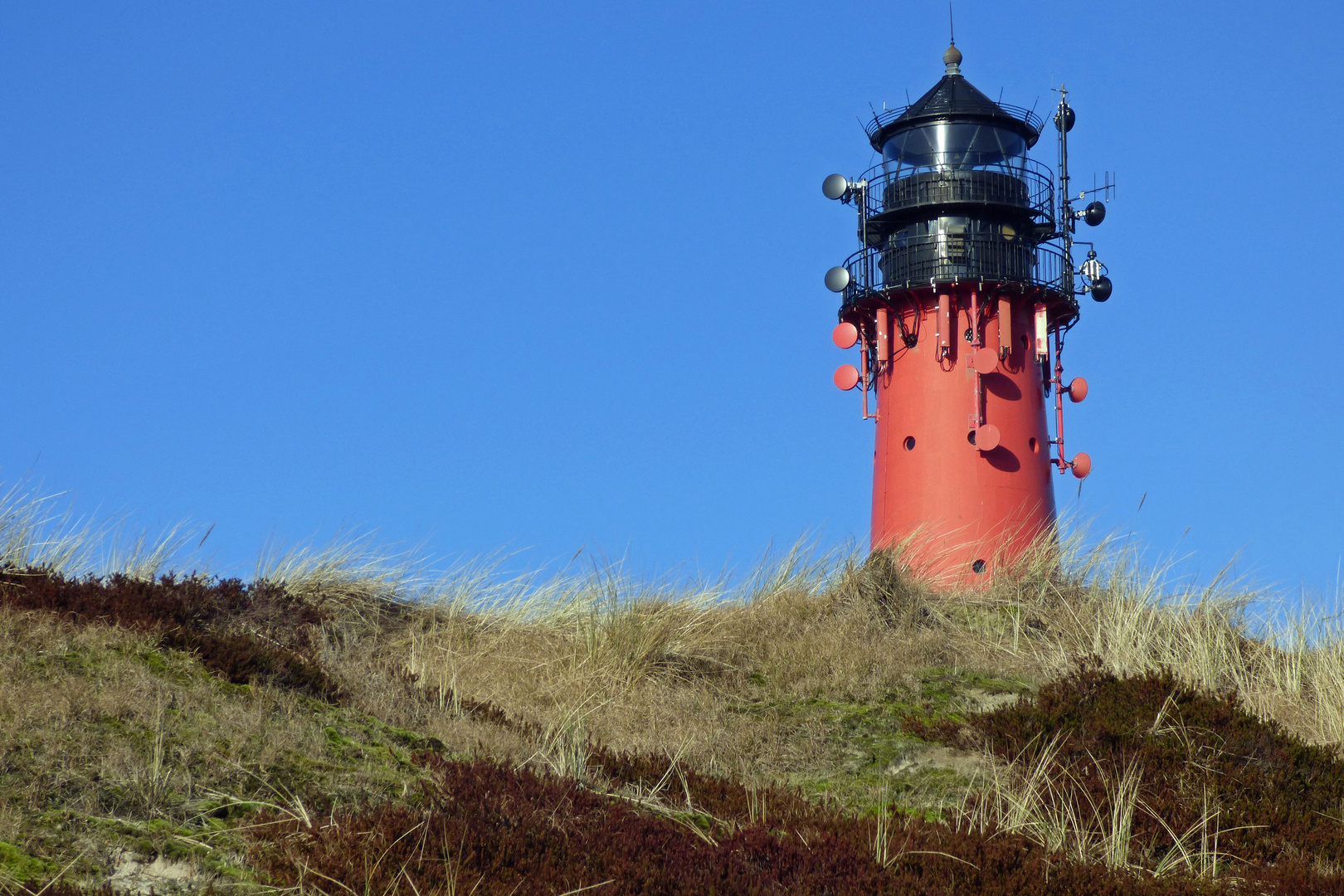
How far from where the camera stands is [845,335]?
682 inches

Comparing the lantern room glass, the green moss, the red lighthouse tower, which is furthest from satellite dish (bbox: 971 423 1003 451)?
the green moss

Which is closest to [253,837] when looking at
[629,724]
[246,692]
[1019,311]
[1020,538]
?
[246,692]

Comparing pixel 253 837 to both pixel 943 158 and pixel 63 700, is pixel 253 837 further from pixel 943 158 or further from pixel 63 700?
pixel 943 158

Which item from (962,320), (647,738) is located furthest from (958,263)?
(647,738)

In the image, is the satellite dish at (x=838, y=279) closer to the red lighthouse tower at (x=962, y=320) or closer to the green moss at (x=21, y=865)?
the red lighthouse tower at (x=962, y=320)

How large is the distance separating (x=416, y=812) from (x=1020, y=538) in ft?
39.9

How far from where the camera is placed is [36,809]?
15.7 ft

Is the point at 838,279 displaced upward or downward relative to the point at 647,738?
upward

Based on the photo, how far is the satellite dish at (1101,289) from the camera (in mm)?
17047

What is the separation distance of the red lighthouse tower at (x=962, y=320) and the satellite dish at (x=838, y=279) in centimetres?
4

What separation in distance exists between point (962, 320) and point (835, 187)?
259cm

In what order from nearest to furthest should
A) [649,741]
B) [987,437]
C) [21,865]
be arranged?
[21,865] → [649,741] → [987,437]

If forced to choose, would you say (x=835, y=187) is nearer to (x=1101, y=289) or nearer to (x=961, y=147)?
(x=961, y=147)

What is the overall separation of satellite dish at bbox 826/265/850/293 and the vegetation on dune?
21.3 ft
